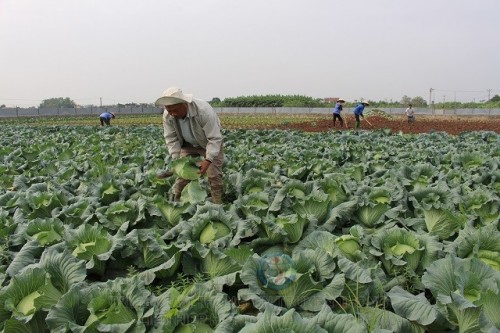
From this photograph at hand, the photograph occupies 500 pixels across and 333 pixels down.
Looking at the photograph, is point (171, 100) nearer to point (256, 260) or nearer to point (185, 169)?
point (185, 169)

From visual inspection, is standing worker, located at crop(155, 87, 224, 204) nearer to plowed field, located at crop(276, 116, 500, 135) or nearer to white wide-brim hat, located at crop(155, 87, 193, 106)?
white wide-brim hat, located at crop(155, 87, 193, 106)

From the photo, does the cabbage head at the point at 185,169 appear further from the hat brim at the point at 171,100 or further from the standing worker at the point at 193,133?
the hat brim at the point at 171,100

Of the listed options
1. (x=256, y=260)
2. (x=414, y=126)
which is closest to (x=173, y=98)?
(x=256, y=260)

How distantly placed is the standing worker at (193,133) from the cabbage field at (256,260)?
1.03 feet

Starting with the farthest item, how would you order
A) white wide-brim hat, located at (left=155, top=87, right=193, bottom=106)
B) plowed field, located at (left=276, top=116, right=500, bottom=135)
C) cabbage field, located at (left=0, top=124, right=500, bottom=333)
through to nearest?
plowed field, located at (left=276, top=116, right=500, bottom=135) < white wide-brim hat, located at (left=155, top=87, right=193, bottom=106) < cabbage field, located at (left=0, top=124, right=500, bottom=333)

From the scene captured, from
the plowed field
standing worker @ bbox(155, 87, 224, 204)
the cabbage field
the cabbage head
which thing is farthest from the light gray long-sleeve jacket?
the plowed field

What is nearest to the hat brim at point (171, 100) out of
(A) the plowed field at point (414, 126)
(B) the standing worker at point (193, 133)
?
(B) the standing worker at point (193, 133)

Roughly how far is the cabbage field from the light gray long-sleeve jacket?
378 millimetres

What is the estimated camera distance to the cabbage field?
243 cm

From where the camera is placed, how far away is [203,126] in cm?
535

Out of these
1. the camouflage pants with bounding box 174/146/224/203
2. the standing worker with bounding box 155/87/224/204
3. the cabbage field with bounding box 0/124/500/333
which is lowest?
the cabbage field with bounding box 0/124/500/333

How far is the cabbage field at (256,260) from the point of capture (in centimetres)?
243

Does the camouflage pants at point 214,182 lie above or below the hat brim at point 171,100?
below

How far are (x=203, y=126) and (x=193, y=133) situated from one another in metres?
0.20
